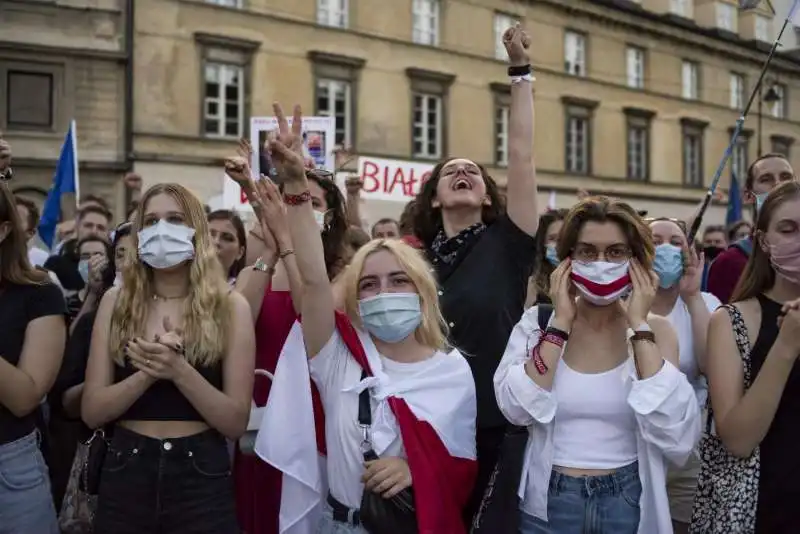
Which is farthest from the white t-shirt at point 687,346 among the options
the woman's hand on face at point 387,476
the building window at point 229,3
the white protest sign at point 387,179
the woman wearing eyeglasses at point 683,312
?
the building window at point 229,3

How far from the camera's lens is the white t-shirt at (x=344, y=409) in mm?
3148

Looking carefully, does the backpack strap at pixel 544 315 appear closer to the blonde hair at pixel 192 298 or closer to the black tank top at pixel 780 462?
the black tank top at pixel 780 462

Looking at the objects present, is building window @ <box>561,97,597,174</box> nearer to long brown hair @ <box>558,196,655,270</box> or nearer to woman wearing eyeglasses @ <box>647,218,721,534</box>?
woman wearing eyeglasses @ <box>647,218,721,534</box>

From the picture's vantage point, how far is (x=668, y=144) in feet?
105

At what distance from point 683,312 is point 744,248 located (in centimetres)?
141

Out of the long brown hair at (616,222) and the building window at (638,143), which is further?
the building window at (638,143)

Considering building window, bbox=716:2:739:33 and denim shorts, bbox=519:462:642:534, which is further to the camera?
building window, bbox=716:2:739:33

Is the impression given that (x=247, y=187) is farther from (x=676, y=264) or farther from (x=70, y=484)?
(x=676, y=264)

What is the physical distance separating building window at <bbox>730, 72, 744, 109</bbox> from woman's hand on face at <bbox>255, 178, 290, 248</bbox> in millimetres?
33905

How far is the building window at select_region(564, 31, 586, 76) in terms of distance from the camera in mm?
29141

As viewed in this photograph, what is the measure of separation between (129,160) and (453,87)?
32.7 feet

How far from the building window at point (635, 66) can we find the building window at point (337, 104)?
12.0 m

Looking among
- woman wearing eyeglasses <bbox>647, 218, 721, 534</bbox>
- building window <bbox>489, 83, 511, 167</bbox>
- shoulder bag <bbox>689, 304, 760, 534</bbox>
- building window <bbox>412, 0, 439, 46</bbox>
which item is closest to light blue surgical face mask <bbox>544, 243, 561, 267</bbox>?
woman wearing eyeglasses <bbox>647, 218, 721, 534</bbox>

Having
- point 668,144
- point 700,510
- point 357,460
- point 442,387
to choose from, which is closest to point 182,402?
point 357,460
